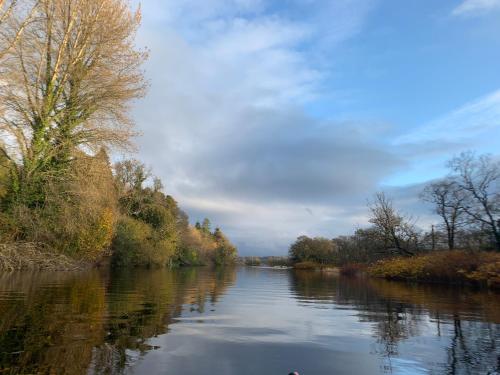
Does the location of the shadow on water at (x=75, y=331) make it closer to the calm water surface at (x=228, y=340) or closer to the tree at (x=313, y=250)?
the calm water surface at (x=228, y=340)

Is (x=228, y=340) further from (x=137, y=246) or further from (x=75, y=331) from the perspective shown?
(x=137, y=246)

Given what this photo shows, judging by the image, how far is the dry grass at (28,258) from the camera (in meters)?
22.0

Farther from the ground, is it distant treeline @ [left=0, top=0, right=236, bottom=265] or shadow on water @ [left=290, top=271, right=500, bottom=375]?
distant treeline @ [left=0, top=0, right=236, bottom=265]

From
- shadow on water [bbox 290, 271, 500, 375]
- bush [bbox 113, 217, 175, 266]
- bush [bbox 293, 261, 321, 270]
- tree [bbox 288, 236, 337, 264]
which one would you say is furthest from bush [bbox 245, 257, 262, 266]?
shadow on water [bbox 290, 271, 500, 375]

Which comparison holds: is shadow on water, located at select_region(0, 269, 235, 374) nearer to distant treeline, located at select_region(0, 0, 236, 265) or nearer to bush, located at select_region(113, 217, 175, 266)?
distant treeline, located at select_region(0, 0, 236, 265)

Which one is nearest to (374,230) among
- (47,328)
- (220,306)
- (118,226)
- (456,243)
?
(456,243)

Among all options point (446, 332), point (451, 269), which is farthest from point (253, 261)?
point (446, 332)

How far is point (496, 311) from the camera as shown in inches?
488

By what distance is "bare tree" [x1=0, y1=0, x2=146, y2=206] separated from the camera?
65.2ft

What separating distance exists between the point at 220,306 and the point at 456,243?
33547 mm

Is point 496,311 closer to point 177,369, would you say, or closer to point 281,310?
point 281,310

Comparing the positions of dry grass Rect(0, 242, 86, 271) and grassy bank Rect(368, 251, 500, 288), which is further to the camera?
grassy bank Rect(368, 251, 500, 288)

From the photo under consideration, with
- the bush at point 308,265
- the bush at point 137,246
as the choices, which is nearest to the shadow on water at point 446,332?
the bush at point 137,246

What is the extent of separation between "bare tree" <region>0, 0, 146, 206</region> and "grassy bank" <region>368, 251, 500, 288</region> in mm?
23104
